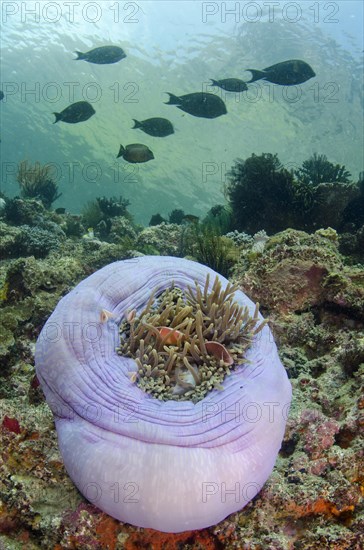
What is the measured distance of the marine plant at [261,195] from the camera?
6836 millimetres

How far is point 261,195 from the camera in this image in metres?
7.06

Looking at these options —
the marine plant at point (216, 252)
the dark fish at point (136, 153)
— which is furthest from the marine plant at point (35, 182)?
the marine plant at point (216, 252)

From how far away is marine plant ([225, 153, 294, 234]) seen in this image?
6.84 m

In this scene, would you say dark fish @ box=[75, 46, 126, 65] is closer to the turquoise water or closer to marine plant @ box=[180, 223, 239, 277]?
marine plant @ box=[180, 223, 239, 277]

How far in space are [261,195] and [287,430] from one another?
528 centimetres

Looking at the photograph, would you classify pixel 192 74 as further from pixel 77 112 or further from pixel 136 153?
pixel 136 153

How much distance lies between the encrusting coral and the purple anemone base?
0.31ft

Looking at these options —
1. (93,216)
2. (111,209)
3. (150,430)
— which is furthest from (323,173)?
(150,430)

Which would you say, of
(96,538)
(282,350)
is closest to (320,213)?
(282,350)

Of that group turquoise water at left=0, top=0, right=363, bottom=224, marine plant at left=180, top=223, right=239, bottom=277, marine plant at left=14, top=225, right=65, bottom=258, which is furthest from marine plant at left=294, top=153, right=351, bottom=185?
turquoise water at left=0, top=0, right=363, bottom=224

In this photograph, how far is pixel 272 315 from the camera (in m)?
3.67

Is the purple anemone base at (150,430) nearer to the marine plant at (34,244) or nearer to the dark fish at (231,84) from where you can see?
the marine plant at (34,244)

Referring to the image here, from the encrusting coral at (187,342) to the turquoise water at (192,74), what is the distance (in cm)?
1239

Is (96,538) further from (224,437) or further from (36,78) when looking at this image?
(36,78)
